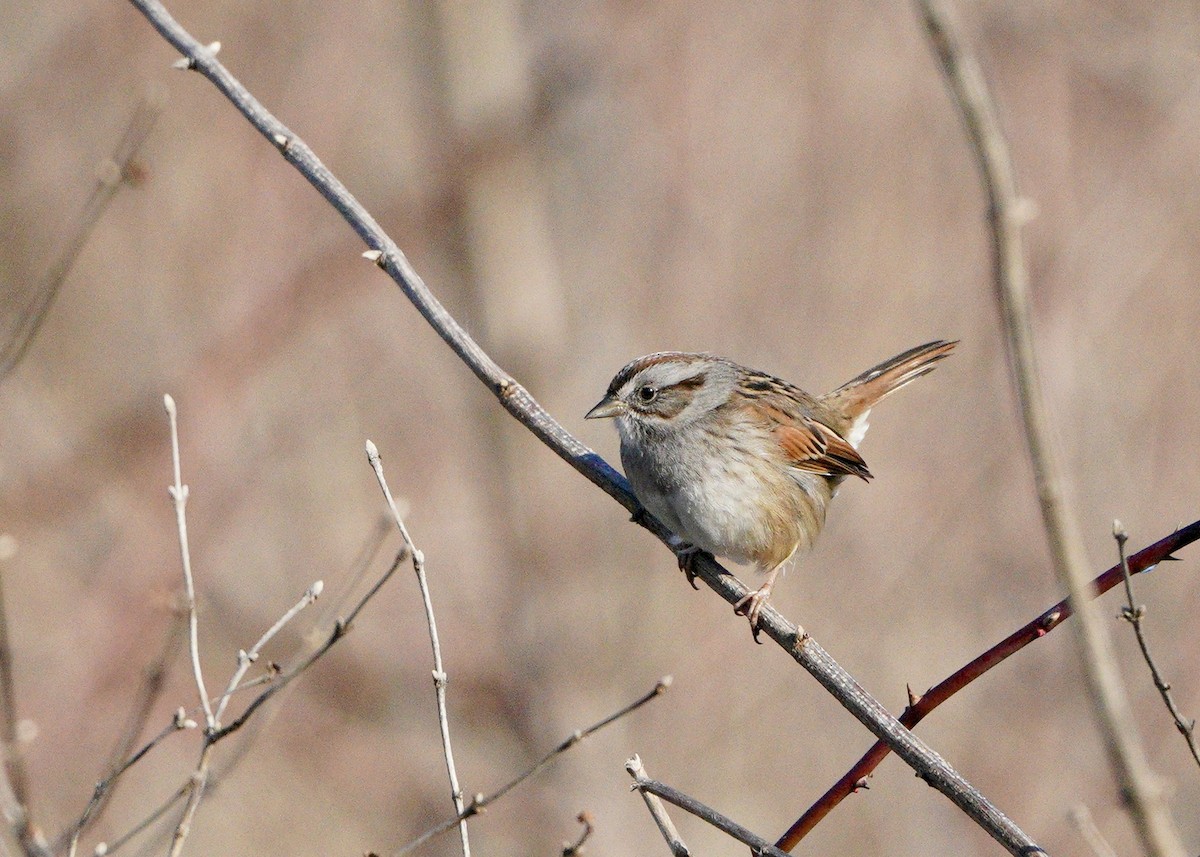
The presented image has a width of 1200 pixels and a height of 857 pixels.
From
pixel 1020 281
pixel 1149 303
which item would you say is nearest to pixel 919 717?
pixel 1020 281

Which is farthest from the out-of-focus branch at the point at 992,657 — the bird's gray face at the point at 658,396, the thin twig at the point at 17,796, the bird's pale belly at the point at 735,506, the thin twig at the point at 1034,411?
the bird's gray face at the point at 658,396

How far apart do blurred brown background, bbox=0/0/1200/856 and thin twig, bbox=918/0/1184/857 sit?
714cm

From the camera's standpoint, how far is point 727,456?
4141mm

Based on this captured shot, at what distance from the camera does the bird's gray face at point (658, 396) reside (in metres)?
4.09

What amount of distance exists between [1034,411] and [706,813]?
128 centimetres

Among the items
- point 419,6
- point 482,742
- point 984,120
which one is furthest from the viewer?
point 482,742

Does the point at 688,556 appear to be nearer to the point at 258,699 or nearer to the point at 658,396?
the point at 658,396

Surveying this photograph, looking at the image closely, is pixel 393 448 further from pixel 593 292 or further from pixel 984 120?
pixel 984 120

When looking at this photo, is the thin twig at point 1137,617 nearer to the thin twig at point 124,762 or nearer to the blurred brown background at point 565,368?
the thin twig at point 124,762

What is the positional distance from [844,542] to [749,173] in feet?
9.63

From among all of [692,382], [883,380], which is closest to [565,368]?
[883,380]

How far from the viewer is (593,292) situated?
29.1ft

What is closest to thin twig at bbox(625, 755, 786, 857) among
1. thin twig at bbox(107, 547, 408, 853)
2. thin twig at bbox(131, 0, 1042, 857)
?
thin twig at bbox(131, 0, 1042, 857)

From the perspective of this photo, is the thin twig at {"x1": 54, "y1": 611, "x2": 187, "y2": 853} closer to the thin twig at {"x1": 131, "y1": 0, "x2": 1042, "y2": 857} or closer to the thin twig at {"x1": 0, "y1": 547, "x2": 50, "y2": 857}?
the thin twig at {"x1": 0, "y1": 547, "x2": 50, "y2": 857}
